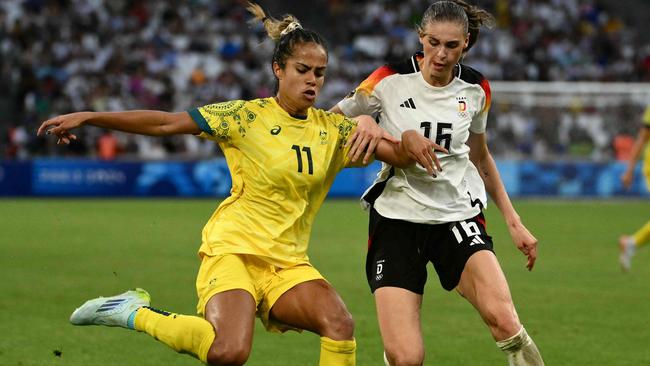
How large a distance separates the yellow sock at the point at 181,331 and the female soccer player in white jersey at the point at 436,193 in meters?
0.96

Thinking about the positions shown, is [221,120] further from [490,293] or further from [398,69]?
[490,293]

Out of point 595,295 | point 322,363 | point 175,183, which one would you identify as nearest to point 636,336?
point 595,295

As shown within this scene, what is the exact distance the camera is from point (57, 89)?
26.2 m

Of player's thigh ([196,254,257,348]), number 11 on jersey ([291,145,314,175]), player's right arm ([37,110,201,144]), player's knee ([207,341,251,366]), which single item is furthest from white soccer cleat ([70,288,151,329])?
number 11 on jersey ([291,145,314,175])

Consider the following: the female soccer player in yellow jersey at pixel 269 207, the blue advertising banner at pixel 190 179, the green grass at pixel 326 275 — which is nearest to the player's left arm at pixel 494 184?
the female soccer player in yellow jersey at pixel 269 207

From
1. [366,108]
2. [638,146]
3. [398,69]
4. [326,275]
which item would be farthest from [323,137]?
[638,146]

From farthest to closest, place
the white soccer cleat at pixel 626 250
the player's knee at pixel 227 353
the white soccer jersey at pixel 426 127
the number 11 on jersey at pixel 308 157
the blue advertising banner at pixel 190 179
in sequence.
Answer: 1. the blue advertising banner at pixel 190 179
2. the white soccer cleat at pixel 626 250
3. the white soccer jersey at pixel 426 127
4. the number 11 on jersey at pixel 308 157
5. the player's knee at pixel 227 353

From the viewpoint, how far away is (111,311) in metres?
6.04

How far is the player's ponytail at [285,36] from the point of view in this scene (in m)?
5.97

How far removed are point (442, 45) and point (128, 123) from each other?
5.85 ft

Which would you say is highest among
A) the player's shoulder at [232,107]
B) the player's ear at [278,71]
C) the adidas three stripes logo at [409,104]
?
the player's ear at [278,71]

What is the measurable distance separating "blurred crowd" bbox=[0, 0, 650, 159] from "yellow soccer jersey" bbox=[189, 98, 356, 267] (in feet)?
62.9

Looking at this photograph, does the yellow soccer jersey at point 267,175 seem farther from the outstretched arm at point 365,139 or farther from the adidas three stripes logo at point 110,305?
the adidas three stripes logo at point 110,305

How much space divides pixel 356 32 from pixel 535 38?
17.2 feet
